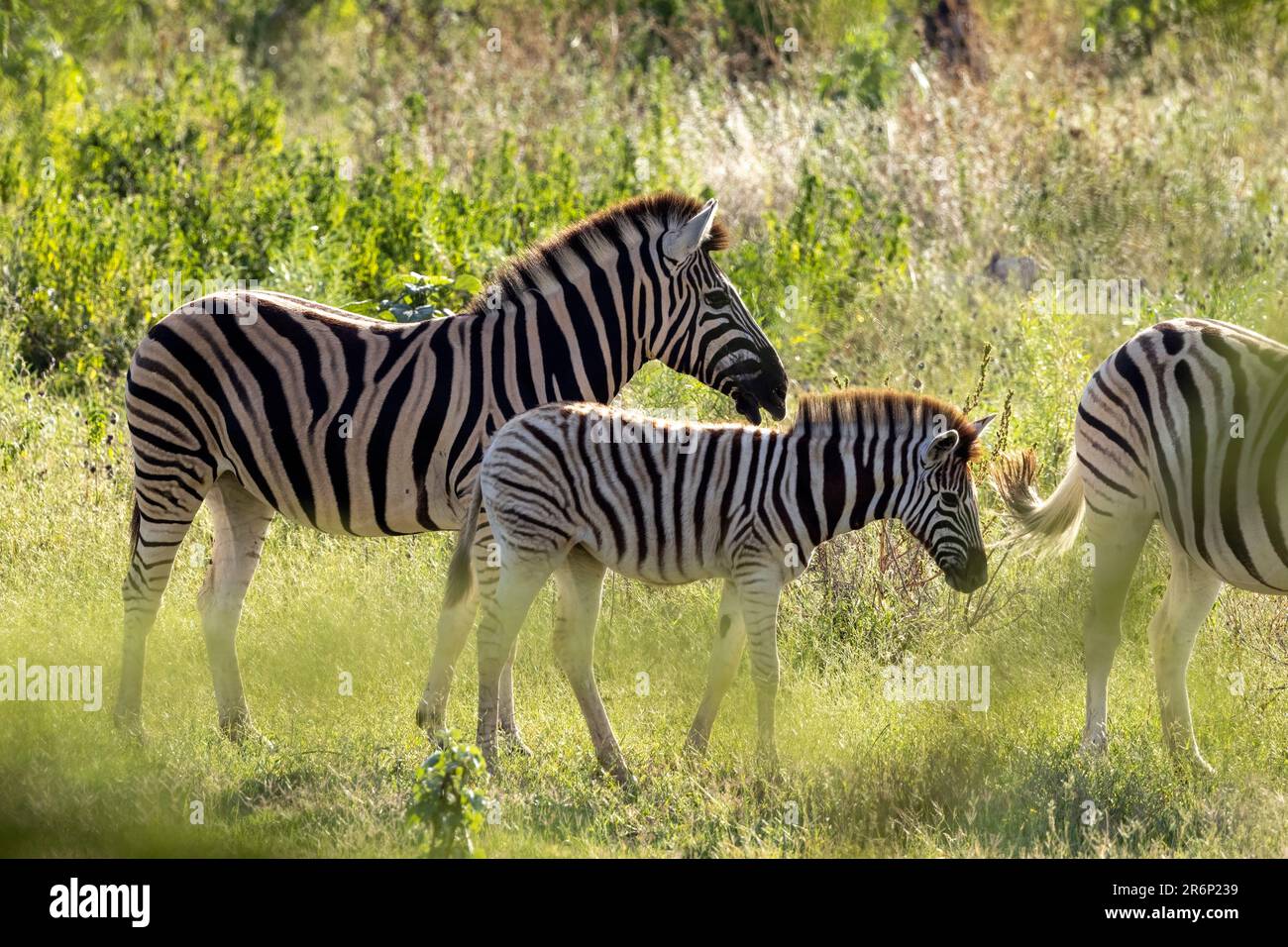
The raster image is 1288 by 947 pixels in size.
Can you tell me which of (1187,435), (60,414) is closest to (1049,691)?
(1187,435)

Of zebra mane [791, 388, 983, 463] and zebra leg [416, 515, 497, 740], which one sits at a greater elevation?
zebra mane [791, 388, 983, 463]

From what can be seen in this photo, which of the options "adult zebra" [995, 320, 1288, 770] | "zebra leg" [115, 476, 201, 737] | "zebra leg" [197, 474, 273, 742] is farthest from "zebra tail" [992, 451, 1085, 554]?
"zebra leg" [115, 476, 201, 737]

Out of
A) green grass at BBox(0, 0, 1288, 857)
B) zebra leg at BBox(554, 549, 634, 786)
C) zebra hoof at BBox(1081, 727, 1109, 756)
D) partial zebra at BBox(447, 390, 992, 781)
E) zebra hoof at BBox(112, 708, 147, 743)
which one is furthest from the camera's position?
zebra hoof at BBox(112, 708, 147, 743)

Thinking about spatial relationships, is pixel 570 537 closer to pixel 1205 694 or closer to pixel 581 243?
pixel 581 243

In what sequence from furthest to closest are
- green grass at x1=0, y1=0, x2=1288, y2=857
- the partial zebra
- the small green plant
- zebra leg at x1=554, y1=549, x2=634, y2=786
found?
zebra leg at x1=554, y1=549, x2=634, y2=786, the partial zebra, green grass at x1=0, y1=0, x2=1288, y2=857, the small green plant

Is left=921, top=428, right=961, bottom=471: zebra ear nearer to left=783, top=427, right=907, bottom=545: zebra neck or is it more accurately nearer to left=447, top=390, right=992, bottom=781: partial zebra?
left=447, top=390, right=992, bottom=781: partial zebra

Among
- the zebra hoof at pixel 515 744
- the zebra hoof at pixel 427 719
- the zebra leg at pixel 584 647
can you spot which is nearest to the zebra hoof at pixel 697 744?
the zebra leg at pixel 584 647

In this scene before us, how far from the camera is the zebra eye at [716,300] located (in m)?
6.98

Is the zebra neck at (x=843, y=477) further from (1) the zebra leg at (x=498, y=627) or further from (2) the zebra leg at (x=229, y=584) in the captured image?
(2) the zebra leg at (x=229, y=584)

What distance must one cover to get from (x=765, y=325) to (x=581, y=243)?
3432 mm

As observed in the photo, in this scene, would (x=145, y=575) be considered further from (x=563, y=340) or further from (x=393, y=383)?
(x=563, y=340)

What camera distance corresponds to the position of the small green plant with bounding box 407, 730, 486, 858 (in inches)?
209

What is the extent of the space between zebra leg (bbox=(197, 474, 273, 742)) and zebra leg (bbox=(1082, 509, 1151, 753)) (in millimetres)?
3595

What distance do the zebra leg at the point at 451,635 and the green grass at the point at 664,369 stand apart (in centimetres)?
17
